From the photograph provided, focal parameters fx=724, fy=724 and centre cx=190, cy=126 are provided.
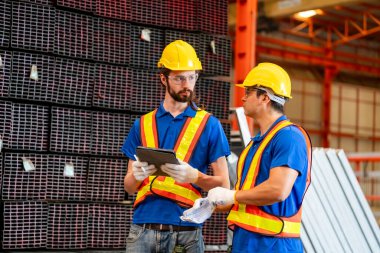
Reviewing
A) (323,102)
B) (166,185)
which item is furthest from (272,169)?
(323,102)

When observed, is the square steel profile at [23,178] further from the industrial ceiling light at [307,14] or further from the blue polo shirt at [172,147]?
the industrial ceiling light at [307,14]

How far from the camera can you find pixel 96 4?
714 cm

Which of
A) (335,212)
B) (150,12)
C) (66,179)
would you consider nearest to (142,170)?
(66,179)

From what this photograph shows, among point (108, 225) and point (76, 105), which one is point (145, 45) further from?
point (108, 225)

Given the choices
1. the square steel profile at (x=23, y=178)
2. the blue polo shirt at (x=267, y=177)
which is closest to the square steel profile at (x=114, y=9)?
the square steel profile at (x=23, y=178)

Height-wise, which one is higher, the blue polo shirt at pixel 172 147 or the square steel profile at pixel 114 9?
the square steel profile at pixel 114 9

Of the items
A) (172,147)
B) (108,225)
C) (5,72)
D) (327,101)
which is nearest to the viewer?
(172,147)

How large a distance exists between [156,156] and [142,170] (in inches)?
8.1

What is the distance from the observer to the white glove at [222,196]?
12.8 ft

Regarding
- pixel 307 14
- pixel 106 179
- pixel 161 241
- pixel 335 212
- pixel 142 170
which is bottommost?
pixel 335 212

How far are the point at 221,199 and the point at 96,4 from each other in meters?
3.76

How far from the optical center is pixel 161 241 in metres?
4.37

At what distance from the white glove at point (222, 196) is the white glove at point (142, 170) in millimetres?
451

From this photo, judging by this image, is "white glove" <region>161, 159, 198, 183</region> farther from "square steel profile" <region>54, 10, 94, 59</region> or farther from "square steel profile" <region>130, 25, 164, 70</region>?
"square steel profile" <region>130, 25, 164, 70</region>
